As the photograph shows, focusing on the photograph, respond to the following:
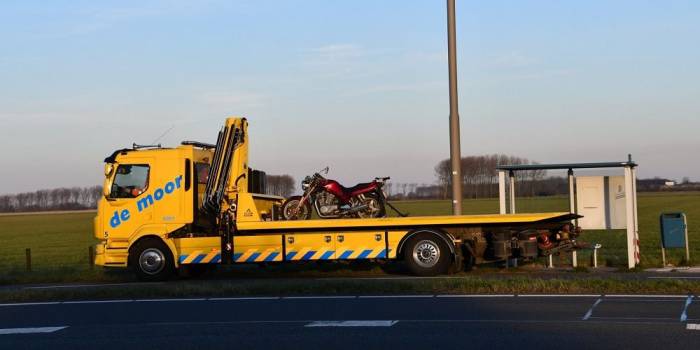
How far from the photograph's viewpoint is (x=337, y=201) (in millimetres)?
18625

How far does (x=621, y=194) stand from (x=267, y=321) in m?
10.7

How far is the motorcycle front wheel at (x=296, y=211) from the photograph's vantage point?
18594 millimetres

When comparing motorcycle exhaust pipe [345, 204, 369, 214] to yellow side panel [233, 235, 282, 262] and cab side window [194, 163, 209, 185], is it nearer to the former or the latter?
yellow side panel [233, 235, 282, 262]

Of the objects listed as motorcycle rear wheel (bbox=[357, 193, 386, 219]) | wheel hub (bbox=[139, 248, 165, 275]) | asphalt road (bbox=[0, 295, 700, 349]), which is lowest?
asphalt road (bbox=[0, 295, 700, 349])

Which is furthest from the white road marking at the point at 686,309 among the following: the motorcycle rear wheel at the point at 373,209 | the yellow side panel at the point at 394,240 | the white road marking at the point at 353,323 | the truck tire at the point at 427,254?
the motorcycle rear wheel at the point at 373,209

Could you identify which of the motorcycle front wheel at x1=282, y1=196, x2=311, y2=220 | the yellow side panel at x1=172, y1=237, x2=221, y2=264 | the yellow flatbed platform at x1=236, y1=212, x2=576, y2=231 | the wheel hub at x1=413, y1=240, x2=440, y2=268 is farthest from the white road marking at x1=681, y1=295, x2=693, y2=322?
the yellow side panel at x1=172, y1=237, x2=221, y2=264

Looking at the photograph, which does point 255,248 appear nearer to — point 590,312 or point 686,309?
point 590,312

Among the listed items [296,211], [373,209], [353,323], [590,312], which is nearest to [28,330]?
[353,323]

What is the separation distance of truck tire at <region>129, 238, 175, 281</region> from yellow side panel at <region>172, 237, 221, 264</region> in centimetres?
26

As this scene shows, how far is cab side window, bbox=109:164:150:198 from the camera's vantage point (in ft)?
62.2

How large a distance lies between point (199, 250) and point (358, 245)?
318 centimetres

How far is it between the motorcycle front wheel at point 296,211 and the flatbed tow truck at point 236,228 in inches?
7.5

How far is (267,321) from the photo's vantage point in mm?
11094

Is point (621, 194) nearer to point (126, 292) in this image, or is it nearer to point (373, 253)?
point (373, 253)
